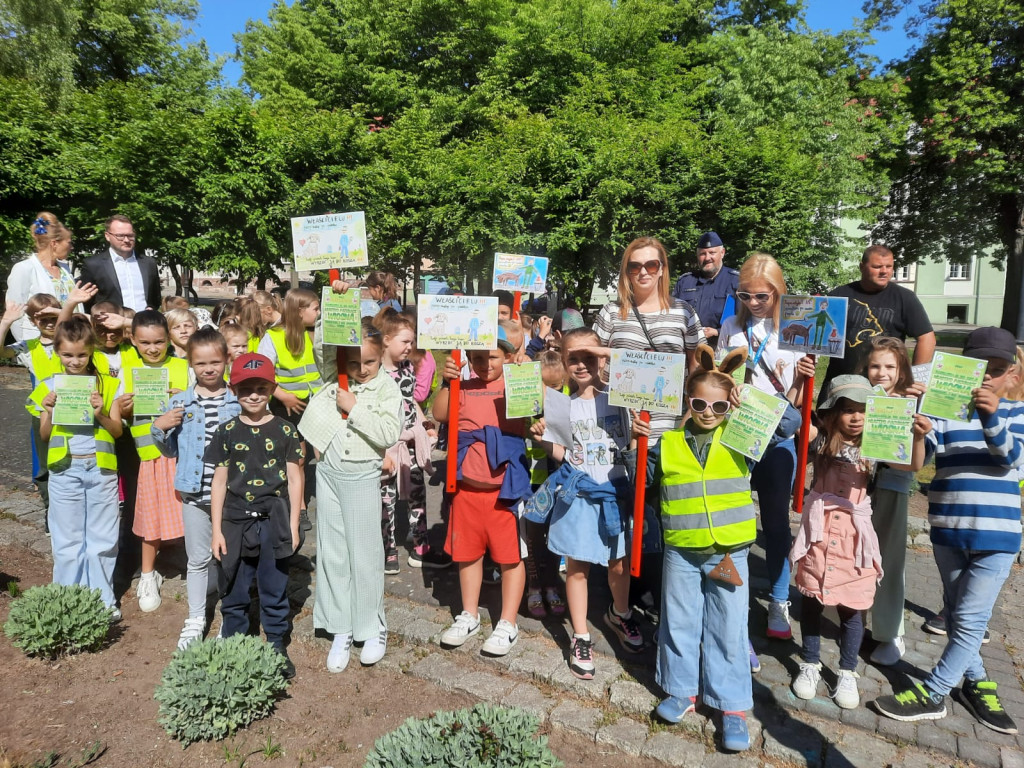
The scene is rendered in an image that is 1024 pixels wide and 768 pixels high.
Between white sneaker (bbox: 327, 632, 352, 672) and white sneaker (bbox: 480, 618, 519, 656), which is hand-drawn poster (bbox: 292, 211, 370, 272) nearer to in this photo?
white sneaker (bbox: 327, 632, 352, 672)

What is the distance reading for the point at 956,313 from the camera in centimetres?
→ 4134

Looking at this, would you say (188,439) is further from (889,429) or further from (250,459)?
(889,429)

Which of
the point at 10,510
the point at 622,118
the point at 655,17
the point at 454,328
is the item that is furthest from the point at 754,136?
the point at 10,510

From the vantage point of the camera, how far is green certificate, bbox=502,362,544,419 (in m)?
3.72

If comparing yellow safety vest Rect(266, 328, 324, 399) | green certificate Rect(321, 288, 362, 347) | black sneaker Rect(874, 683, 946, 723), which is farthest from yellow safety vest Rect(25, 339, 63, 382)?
black sneaker Rect(874, 683, 946, 723)

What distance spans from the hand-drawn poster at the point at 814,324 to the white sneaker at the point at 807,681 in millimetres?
1730

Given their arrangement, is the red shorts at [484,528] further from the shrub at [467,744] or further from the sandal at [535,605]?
the shrub at [467,744]

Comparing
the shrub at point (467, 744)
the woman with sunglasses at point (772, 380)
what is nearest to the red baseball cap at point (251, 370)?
the shrub at point (467, 744)

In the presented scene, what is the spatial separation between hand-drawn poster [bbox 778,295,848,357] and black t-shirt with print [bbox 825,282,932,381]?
550 millimetres

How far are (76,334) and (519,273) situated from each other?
12.7 feet

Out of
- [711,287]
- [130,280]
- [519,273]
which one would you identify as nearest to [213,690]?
[711,287]

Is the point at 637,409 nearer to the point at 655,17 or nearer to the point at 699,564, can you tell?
the point at 699,564

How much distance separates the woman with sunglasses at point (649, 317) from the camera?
12.8 feet

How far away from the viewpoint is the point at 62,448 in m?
4.32
